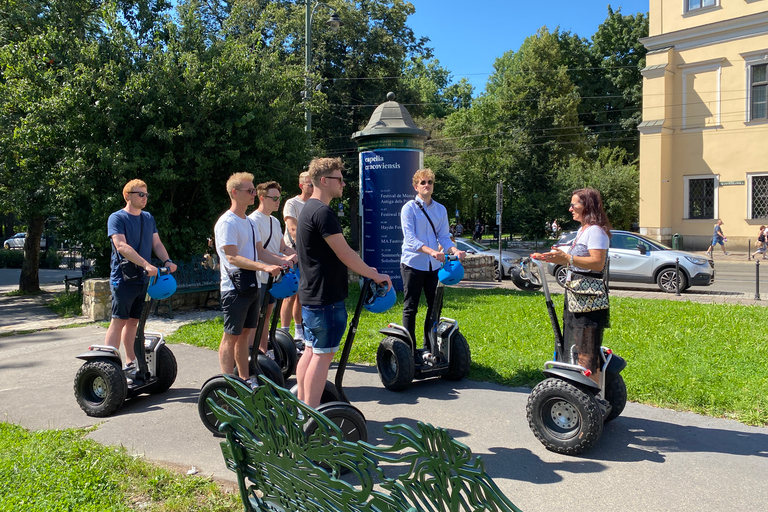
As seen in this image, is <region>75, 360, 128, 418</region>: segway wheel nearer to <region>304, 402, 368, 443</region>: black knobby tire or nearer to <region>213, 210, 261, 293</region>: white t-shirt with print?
<region>213, 210, 261, 293</region>: white t-shirt with print

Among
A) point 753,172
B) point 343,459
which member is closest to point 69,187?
A: point 343,459

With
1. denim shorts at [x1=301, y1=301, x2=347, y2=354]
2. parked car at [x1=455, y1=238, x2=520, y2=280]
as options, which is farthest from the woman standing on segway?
parked car at [x1=455, y1=238, x2=520, y2=280]

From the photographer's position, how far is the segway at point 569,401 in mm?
4090

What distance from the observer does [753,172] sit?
27.6 m

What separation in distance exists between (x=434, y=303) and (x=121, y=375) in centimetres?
294

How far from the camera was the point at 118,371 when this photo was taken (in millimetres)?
5227

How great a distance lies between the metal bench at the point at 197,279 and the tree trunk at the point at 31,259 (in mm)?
5634

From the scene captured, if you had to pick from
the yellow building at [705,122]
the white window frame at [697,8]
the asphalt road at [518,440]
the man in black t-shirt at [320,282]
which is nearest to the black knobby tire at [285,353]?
the asphalt road at [518,440]

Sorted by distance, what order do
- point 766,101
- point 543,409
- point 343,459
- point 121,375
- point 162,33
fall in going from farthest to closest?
point 766,101 → point 162,33 → point 121,375 → point 543,409 → point 343,459

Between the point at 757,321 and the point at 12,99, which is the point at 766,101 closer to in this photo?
the point at 757,321

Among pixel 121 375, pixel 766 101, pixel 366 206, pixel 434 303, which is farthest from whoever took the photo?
pixel 766 101

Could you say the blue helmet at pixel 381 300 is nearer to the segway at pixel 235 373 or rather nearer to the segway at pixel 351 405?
the segway at pixel 351 405

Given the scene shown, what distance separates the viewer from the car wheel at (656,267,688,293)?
1442 centimetres

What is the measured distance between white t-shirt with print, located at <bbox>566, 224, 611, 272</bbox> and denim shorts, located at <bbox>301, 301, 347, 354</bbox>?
187 centimetres
